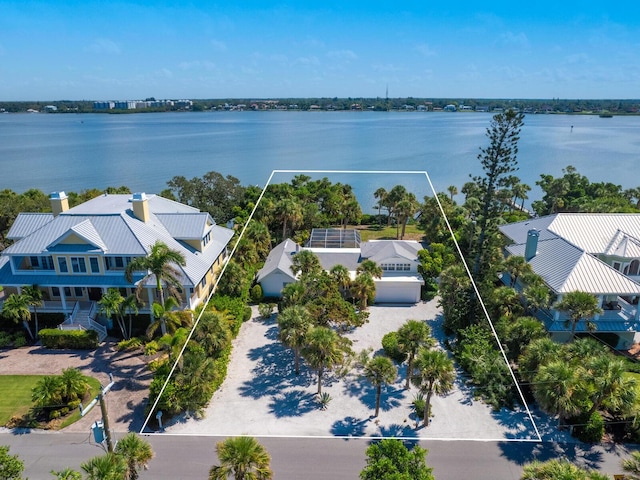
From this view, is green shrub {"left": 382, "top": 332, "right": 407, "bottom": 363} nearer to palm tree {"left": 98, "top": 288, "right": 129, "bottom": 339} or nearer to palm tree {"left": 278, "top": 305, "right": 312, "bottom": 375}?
palm tree {"left": 278, "top": 305, "right": 312, "bottom": 375}

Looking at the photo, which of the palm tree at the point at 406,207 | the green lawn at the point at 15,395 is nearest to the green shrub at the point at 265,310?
the green lawn at the point at 15,395

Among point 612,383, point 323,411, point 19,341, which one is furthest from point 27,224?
point 612,383

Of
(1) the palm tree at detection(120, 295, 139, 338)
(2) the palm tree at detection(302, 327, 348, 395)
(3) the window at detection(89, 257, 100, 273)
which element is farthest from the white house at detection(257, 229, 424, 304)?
(2) the palm tree at detection(302, 327, 348, 395)

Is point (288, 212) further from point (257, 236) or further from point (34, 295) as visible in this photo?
point (34, 295)

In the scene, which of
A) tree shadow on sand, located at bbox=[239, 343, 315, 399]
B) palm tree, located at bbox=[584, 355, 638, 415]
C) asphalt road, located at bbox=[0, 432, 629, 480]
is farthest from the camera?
tree shadow on sand, located at bbox=[239, 343, 315, 399]

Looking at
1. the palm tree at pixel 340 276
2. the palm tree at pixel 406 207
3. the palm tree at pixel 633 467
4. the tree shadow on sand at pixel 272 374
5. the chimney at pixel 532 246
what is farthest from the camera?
the palm tree at pixel 406 207

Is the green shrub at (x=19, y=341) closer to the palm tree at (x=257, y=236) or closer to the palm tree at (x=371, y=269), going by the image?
the palm tree at (x=257, y=236)
